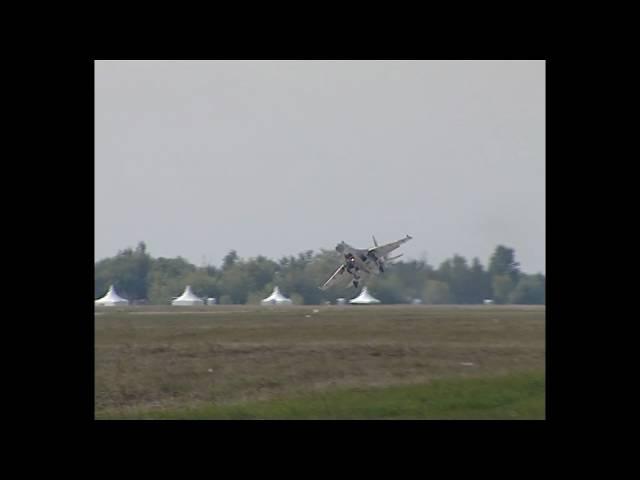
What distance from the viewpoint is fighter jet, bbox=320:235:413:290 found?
63.7m

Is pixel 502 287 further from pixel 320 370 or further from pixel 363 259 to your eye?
pixel 320 370

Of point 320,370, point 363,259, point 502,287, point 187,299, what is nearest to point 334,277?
point 363,259

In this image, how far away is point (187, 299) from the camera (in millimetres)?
77500

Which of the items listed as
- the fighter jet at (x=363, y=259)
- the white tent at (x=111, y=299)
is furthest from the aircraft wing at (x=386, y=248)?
the white tent at (x=111, y=299)

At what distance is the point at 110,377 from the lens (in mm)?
38500

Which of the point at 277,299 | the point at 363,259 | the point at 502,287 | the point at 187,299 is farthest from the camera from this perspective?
the point at 502,287

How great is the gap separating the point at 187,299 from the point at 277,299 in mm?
6978

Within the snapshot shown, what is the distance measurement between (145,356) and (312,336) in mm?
8838

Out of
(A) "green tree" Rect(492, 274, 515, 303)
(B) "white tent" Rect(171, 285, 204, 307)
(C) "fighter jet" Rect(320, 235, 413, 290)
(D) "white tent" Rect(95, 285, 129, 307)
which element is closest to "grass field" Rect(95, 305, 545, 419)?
(C) "fighter jet" Rect(320, 235, 413, 290)

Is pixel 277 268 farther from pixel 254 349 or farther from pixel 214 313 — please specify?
pixel 254 349

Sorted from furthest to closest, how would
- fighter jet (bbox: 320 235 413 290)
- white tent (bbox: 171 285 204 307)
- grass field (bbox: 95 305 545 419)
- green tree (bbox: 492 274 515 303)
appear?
green tree (bbox: 492 274 515 303)
white tent (bbox: 171 285 204 307)
fighter jet (bbox: 320 235 413 290)
grass field (bbox: 95 305 545 419)

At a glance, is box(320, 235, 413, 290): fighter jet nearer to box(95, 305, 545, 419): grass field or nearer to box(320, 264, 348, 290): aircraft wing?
box(320, 264, 348, 290): aircraft wing

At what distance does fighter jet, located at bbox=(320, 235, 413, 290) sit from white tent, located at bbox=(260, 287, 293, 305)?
430 inches
